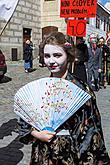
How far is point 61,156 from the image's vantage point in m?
2.24

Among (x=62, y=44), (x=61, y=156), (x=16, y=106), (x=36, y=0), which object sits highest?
(x=36, y=0)

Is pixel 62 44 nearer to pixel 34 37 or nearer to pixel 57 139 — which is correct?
pixel 57 139

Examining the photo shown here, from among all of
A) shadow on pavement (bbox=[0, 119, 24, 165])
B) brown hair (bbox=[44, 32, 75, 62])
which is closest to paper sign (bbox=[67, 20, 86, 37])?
shadow on pavement (bbox=[0, 119, 24, 165])

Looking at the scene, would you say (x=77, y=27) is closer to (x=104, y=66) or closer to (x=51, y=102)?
(x=104, y=66)

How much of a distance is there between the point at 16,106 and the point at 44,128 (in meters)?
0.24

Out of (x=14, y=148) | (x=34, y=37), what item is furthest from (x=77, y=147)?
(x=34, y=37)

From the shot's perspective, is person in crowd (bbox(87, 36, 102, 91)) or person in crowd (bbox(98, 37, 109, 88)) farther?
person in crowd (bbox(98, 37, 109, 88))

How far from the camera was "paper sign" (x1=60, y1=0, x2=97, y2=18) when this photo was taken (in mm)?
9516

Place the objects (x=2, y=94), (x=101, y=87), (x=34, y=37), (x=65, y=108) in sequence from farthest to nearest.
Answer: (x=34, y=37), (x=101, y=87), (x=2, y=94), (x=65, y=108)

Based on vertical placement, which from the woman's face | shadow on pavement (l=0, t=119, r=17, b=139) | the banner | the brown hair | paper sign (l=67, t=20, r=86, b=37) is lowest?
shadow on pavement (l=0, t=119, r=17, b=139)

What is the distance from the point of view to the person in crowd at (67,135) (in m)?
2.21

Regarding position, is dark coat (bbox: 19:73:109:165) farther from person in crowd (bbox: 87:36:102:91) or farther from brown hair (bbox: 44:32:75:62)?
person in crowd (bbox: 87:36:102:91)

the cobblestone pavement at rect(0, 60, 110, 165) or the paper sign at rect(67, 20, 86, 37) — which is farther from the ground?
the paper sign at rect(67, 20, 86, 37)

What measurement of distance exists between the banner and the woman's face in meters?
1.51
